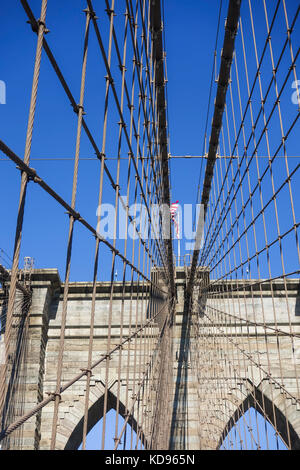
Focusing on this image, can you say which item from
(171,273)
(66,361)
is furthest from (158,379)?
(66,361)

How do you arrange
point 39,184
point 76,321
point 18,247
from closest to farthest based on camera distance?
point 18,247 → point 39,184 → point 76,321

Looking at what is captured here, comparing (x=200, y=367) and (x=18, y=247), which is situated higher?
(x=200, y=367)

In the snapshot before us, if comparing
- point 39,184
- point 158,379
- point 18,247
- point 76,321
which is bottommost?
point 18,247

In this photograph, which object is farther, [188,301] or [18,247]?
[188,301]

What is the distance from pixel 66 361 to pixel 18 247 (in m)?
11.2

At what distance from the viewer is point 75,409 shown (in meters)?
11.1
